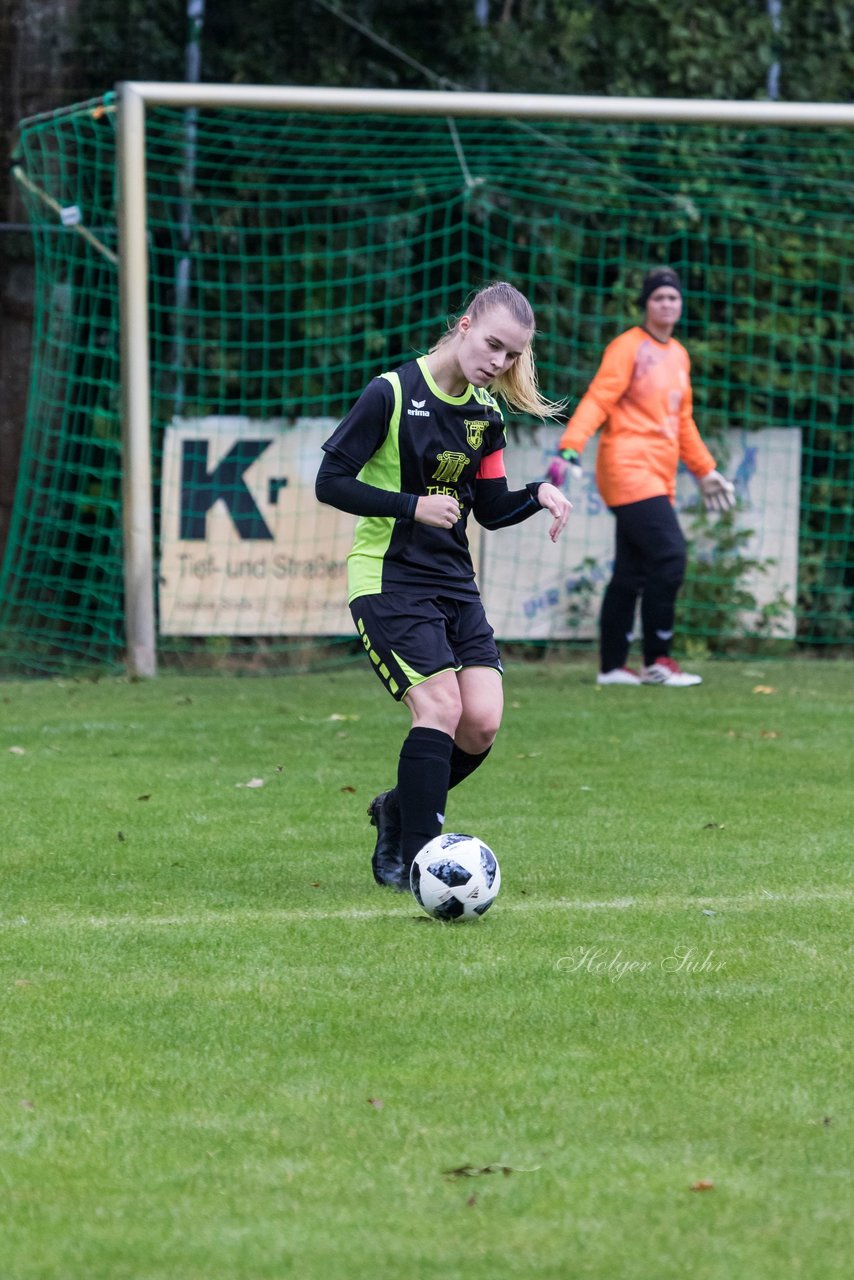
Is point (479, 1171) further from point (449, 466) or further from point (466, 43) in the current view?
point (466, 43)

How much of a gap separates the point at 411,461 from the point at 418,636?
1.66ft

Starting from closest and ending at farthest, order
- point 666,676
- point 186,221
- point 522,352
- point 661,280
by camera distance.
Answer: point 522,352 < point 661,280 < point 666,676 < point 186,221

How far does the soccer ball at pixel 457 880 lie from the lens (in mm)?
4570

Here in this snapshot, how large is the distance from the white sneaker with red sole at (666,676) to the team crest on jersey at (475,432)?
16.5ft

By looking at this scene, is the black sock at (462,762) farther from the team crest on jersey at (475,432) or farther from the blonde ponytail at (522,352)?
the blonde ponytail at (522,352)

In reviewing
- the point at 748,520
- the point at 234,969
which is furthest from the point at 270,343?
the point at 234,969

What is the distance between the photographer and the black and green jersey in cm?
507

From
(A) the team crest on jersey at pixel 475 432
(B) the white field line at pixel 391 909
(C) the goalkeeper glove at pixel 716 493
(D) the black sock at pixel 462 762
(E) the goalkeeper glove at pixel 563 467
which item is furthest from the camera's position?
(C) the goalkeeper glove at pixel 716 493

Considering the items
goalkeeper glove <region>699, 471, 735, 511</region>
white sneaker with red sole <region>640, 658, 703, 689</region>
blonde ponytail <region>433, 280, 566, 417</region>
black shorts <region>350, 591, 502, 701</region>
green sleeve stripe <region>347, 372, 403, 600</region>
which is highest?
blonde ponytail <region>433, 280, 566, 417</region>

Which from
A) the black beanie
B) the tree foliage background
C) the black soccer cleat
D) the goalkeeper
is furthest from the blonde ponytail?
the tree foliage background

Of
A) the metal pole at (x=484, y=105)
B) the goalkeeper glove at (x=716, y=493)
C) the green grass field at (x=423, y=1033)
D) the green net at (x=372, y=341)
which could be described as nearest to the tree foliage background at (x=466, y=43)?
the green net at (x=372, y=341)

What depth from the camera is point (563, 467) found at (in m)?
8.24

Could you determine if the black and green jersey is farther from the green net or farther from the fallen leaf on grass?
the green net

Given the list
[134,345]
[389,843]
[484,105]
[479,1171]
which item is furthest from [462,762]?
[484,105]
